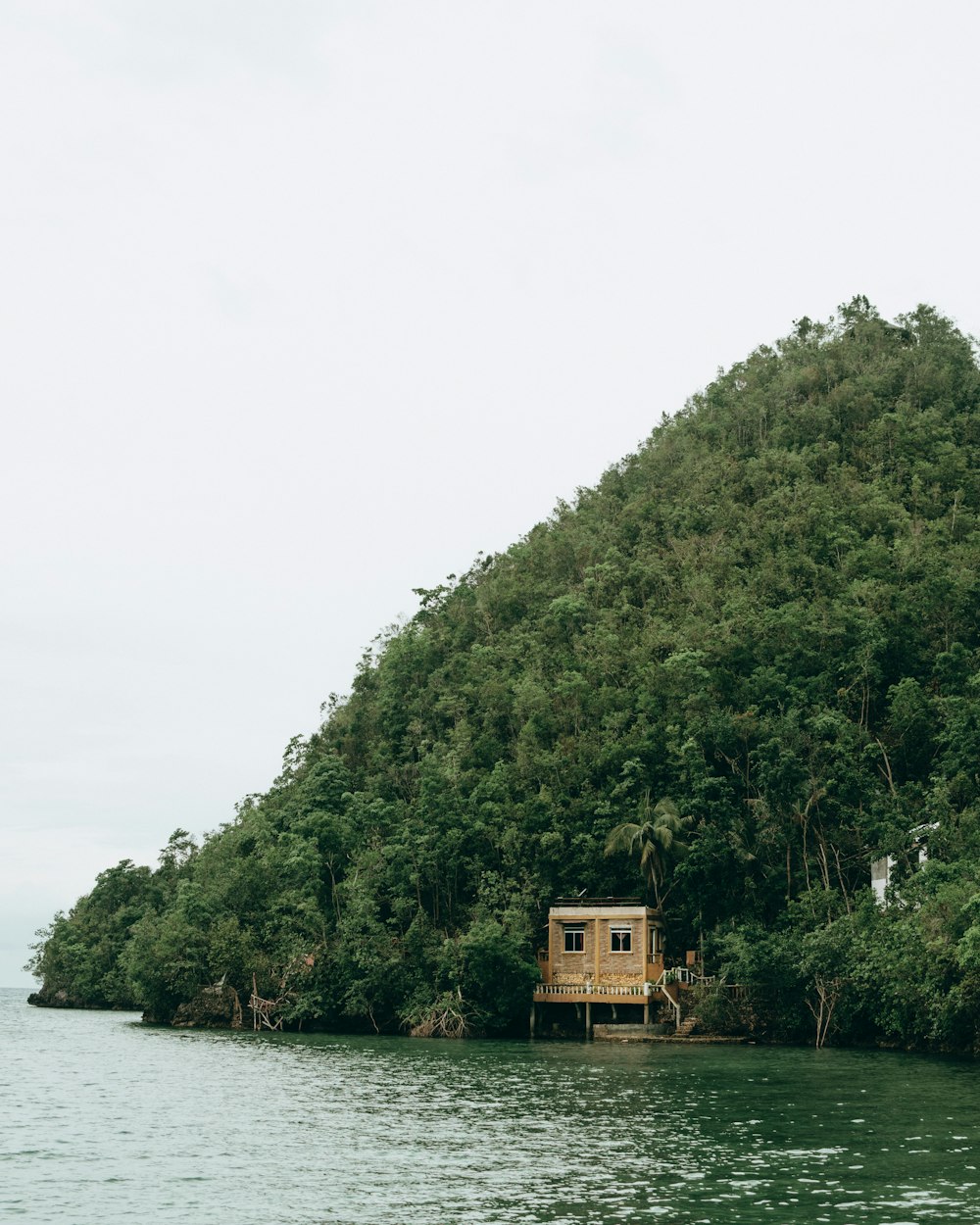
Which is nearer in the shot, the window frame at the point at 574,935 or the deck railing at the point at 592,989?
the deck railing at the point at 592,989

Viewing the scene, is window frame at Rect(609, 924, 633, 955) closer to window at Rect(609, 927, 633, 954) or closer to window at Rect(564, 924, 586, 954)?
window at Rect(609, 927, 633, 954)

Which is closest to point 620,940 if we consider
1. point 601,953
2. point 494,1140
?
point 601,953

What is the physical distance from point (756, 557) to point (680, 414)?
27.8 meters

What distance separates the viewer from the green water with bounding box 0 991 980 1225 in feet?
63.3

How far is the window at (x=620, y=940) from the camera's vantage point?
53.8 metres

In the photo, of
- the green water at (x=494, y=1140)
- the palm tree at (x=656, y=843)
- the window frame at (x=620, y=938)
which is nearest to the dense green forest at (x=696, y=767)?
the palm tree at (x=656, y=843)

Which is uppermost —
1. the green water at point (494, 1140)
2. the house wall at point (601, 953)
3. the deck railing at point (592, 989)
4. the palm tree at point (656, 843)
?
the palm tree at point (656, 843)

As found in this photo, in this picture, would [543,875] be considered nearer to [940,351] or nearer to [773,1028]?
[773,1028]

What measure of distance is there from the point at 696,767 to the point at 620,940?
8.75m

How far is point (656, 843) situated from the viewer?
5466cm

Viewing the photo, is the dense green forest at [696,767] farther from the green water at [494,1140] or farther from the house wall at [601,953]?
the green water at [494,1140]

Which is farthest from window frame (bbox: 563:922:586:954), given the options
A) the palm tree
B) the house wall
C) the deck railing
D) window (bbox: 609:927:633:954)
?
the palm tree

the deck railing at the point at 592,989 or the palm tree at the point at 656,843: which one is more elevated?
the palm tree at the point at 656,843

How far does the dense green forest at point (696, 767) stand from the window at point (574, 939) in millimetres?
2258
